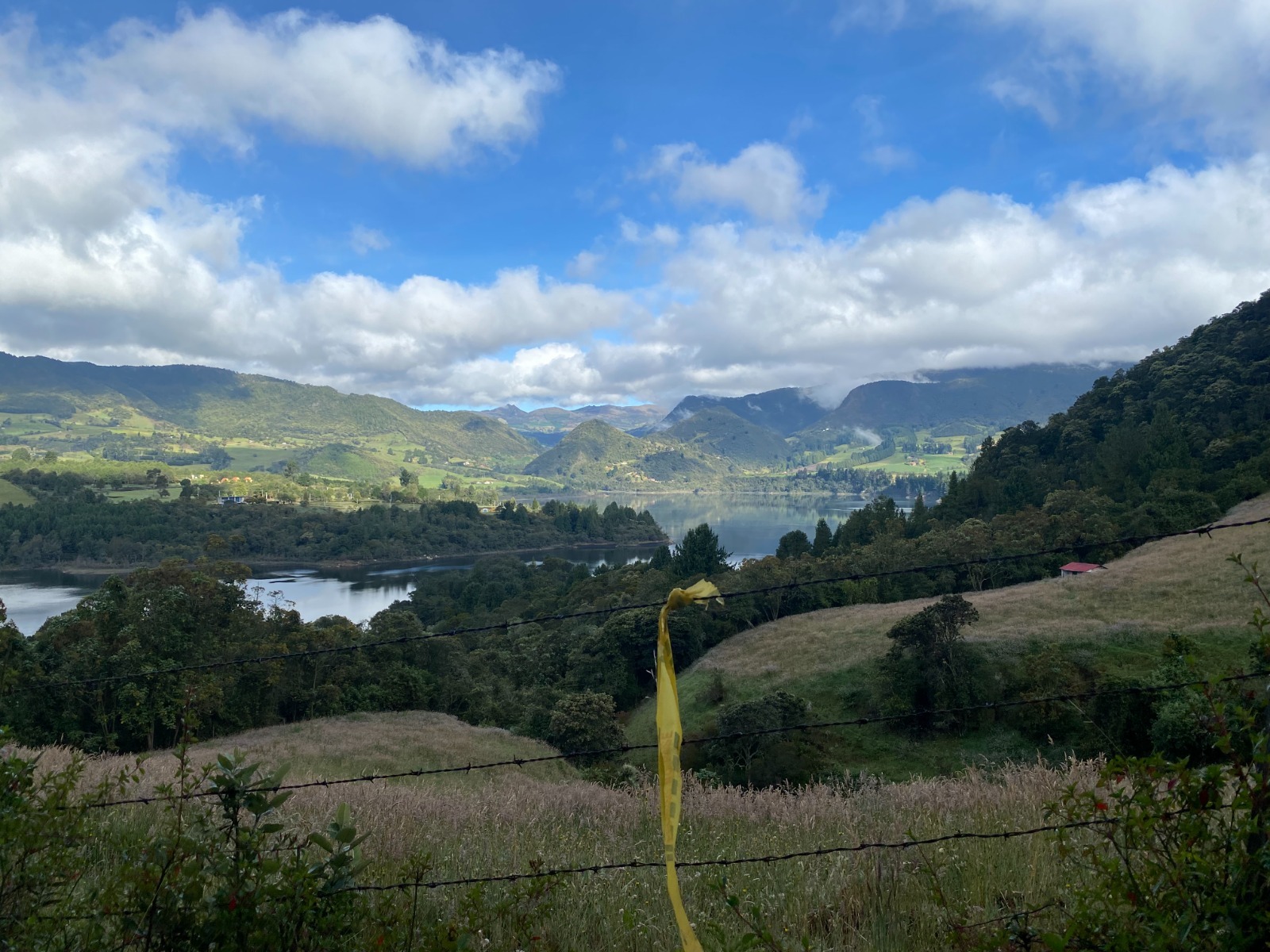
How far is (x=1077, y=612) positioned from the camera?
24.6m

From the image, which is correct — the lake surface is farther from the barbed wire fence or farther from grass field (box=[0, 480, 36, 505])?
the barbed wire fence

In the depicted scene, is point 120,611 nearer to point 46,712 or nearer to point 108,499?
point 46,712

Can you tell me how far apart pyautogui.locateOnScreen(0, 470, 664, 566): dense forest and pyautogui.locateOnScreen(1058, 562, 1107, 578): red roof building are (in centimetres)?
8127

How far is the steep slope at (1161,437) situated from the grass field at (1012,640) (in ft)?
38.1

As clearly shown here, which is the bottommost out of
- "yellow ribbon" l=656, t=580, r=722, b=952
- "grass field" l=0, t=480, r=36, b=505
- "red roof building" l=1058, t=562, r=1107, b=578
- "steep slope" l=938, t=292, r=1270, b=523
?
"red roof building" l=1058, t=562, r=1107, b=578

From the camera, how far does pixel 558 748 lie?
22781 millimetres

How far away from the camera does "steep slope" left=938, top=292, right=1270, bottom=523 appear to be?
145 feet

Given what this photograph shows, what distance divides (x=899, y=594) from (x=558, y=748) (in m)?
23.3

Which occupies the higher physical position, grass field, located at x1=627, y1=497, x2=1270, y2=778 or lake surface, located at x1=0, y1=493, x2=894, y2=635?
grass field, located at x1=627, y1=497, x2=1270, y2=778

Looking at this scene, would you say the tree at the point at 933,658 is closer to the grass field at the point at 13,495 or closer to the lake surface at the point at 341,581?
the lake surface at the point at 341,581

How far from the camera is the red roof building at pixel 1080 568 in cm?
3122

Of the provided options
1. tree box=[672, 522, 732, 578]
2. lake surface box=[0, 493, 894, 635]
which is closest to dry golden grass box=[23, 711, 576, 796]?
lake surface box=[0, 493, 894, 635]

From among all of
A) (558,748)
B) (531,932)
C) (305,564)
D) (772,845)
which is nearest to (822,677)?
(558,748)

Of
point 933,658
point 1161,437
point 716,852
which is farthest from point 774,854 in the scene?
point 1161,437
